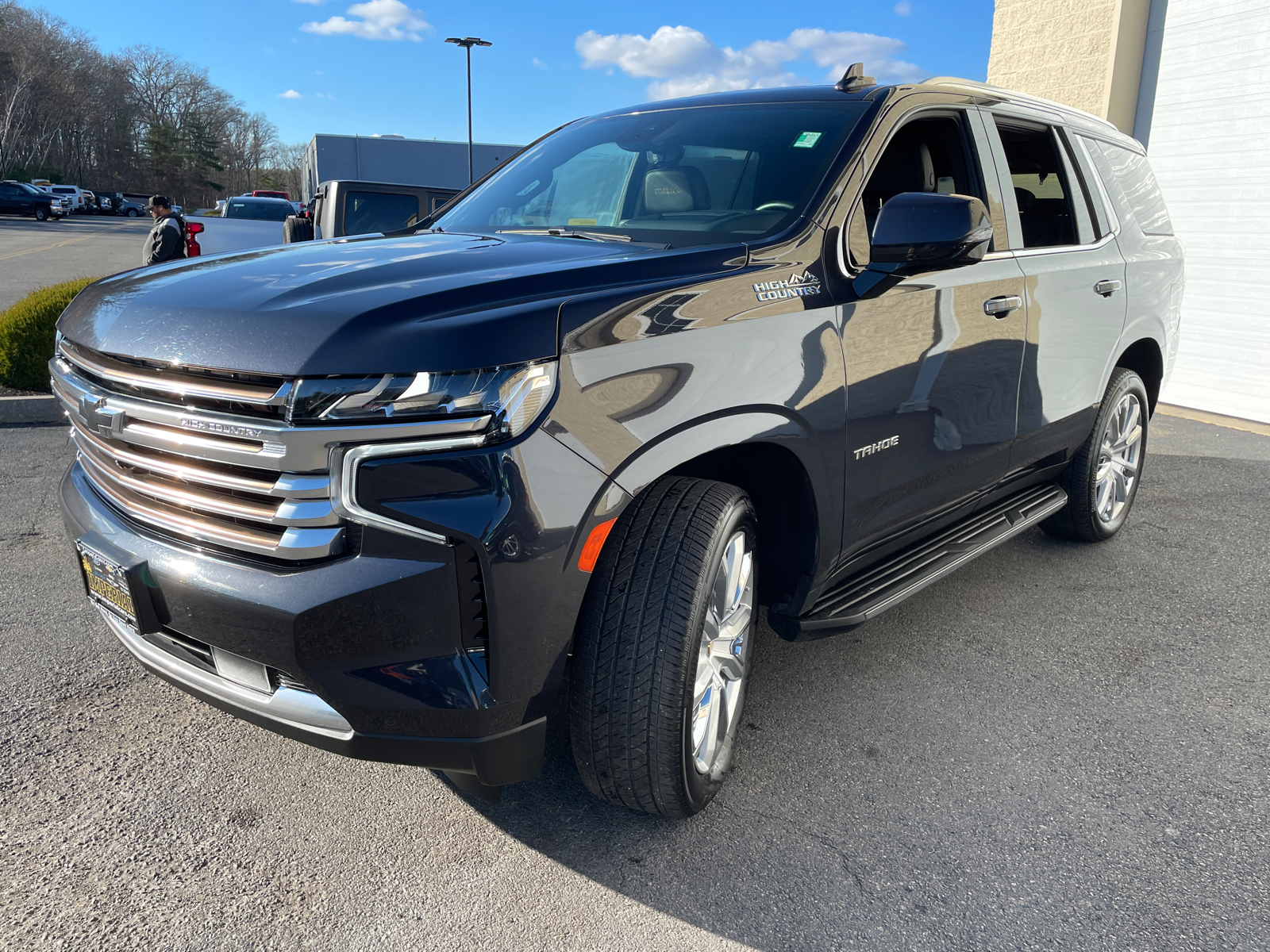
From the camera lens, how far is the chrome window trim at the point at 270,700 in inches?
74.4

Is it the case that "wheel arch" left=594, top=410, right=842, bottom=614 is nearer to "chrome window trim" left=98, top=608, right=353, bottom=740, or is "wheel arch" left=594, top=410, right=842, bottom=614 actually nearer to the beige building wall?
"chrome window trim" left=98, top=608, right=353, bottom=740

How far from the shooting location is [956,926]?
2041 millimetres

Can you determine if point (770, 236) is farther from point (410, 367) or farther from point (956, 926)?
point (956, 926)

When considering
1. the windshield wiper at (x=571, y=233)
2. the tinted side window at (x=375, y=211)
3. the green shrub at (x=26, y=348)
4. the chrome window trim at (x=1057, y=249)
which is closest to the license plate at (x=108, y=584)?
the windshield wiper at (x=571, y=233)

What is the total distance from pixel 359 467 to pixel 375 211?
7.75 meters

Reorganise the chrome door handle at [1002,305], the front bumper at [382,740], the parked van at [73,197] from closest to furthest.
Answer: the front bumper at [382,740]
the chrome door handle at [1002,305]
the parked van at [73,197]

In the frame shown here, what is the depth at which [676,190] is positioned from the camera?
121 inches

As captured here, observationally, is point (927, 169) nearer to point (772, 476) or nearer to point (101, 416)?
point (772, 476)

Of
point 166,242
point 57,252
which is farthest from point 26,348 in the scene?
point 57,252

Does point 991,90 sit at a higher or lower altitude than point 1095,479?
higher

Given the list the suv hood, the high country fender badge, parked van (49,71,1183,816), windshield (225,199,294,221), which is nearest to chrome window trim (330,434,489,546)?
parked van (49,71,1183,816)

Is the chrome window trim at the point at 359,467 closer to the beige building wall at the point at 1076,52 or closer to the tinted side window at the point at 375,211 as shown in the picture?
the tinted side window at the point at 375,211

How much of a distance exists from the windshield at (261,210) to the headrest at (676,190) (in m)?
17.9

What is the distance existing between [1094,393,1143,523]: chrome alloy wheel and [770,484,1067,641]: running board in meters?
0.64
